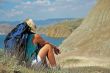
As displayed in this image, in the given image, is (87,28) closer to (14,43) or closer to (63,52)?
(63,52)

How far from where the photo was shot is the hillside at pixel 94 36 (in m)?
35.4

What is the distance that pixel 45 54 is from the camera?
1153 cm

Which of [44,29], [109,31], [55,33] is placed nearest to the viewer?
[109,31]

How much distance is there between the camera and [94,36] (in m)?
38.7

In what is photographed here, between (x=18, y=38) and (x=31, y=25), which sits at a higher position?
(x=31, y=25)

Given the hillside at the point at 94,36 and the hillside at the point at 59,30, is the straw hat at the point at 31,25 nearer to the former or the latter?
the hillside at the point at 94,36

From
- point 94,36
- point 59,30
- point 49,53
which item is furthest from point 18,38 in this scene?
point 59,30

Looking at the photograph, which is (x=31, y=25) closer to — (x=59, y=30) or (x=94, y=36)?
(x=94, y=36)

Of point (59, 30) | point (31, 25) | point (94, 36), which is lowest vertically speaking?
point (59, 30)

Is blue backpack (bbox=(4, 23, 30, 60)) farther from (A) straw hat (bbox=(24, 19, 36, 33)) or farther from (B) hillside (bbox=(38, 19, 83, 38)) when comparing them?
(B) hillside (bbox=(38, 19, 83, 38))

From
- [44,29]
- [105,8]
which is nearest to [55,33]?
[44,29]

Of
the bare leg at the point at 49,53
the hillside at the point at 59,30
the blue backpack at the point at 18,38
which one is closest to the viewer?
the blue backpack at the point at 18,38

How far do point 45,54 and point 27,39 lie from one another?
2.12 feet

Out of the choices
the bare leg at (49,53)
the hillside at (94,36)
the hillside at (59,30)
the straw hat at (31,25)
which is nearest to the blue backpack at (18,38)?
the straw hat at (31,25)
